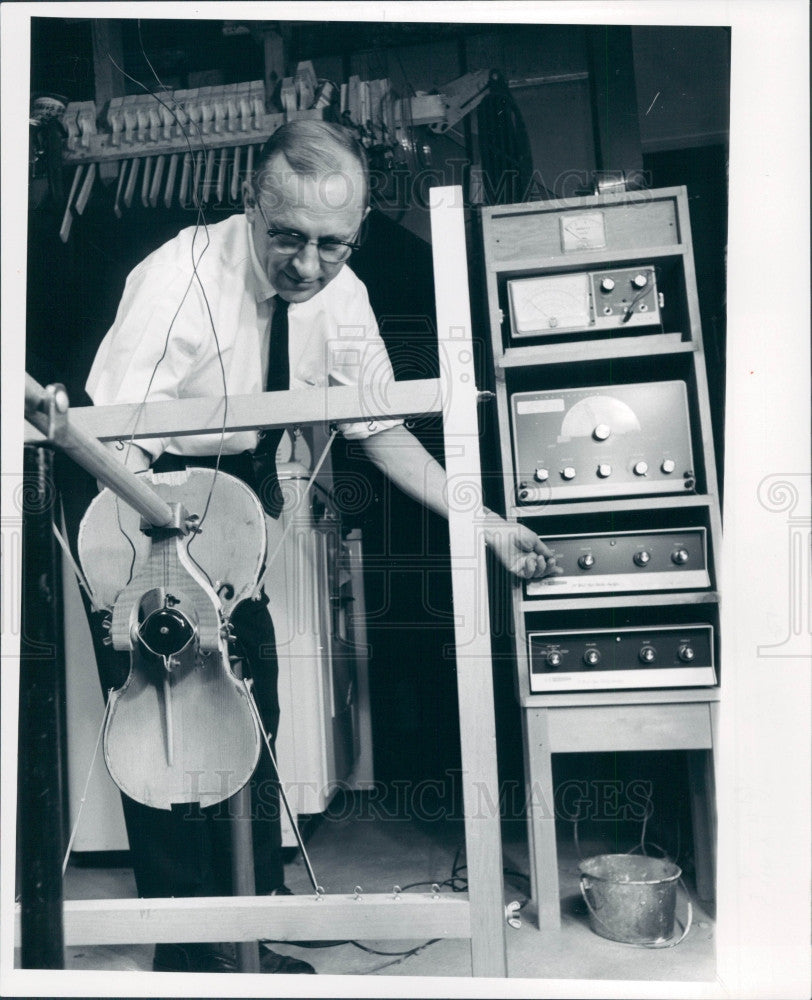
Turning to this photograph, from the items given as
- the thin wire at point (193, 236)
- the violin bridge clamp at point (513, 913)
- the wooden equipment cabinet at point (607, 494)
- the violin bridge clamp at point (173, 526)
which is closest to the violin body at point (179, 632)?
the violin bridge clamp at point (173, 526)

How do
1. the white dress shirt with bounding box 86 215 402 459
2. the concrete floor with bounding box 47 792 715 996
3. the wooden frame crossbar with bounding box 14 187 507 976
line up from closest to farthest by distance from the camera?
the wooden frame crossbar with bounding box 14 187 507 976 < the concrete floor with bounding box 47 792 715 996 < the white dress shirt with bounding box 86 215 402 459

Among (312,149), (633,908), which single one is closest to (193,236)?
(312,149)

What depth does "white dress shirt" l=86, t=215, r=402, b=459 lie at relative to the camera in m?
1.57

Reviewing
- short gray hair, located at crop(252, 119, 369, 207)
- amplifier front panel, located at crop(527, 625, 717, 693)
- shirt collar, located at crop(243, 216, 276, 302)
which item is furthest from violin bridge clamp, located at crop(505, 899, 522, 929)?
short gray hair, located at crop(252, 119, 369, 207)

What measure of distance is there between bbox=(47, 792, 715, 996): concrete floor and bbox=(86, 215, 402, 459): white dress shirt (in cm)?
92

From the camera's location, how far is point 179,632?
1.16 meters

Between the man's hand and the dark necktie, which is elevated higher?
the dark necktie

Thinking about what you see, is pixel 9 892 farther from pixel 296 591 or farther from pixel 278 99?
pixel 278 99

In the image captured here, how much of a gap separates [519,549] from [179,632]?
2.44 feet

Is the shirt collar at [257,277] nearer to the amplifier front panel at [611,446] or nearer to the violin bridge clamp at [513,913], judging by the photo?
the amplifier front panel at [611,446]

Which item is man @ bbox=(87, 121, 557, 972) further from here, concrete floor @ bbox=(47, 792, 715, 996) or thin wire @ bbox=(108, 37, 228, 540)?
concrete floor @ bbox=(47, 792, 715, 996)

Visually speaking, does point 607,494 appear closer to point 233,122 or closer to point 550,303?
point 550,303

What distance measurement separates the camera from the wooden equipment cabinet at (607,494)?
1.58 metres

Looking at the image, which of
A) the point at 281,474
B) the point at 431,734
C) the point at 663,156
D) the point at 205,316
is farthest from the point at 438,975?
the point at 663,156
